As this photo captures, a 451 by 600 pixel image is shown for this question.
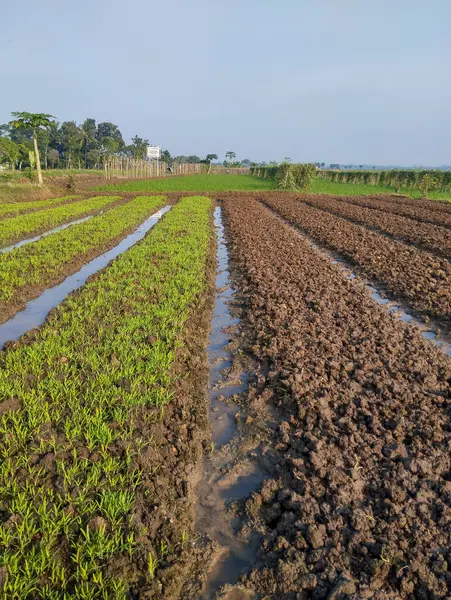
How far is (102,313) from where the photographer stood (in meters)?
6.91

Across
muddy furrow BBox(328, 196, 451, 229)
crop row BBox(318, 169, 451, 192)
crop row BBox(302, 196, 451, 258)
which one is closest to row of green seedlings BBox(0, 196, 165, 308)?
crop row BBox(302, 196, 451, 258)

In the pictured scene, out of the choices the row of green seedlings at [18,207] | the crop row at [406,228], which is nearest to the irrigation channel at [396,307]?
the crop row at [406,228]

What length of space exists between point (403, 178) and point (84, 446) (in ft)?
147

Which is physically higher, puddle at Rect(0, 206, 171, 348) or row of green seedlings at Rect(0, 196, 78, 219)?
row of green seedlings at Rect(0, 196, 78, 219)

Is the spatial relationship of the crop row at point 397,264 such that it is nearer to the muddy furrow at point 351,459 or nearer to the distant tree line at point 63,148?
the muddy furrow at point 351,459

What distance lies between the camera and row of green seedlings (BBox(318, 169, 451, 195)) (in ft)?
116

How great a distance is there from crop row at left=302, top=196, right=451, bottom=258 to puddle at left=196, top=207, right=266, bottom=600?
9583mm

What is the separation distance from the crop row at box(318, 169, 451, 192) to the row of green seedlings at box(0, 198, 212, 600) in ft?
102

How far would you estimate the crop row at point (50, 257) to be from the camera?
27.1 feet

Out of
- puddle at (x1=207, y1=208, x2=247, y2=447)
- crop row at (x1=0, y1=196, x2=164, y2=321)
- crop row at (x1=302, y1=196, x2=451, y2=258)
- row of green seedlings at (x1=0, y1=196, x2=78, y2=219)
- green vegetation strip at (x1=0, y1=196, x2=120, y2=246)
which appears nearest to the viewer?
puddle at (x1=207, y1=208, x2=247, y2=447)

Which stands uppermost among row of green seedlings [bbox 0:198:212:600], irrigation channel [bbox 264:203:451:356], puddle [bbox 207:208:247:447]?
row of green seedlings [bbox 0:198:212:600]

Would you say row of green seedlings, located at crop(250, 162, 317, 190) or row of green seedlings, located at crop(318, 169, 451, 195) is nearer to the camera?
row of green seedlings, located at crop(250, 162, 317, 190)

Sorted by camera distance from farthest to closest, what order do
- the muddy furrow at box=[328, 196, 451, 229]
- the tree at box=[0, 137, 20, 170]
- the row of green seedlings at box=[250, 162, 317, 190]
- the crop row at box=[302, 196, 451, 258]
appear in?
the tree at box=[0, 137, 20, 170], the row of green seedlings at box=[250, 162, 317, 190], the muddy furrow at box=[328, 196, 451, 229], the crop row at box=[302, 196, 451, 258]

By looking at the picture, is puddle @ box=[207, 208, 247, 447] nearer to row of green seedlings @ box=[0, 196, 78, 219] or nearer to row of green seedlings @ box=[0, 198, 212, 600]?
row of green seedlings @ box=[0, 198, 212, 600]
